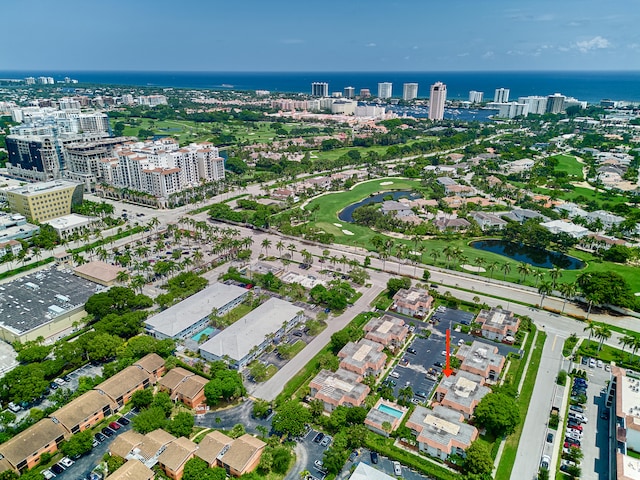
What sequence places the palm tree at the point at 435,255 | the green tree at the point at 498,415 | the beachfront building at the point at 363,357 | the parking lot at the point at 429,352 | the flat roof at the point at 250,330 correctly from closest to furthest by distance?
1. the green tree at the point at 498,415
2. the parking lot at the point at 429,352
3. the beachfront building at the point at 363,357
4. the flat roof at the point at 250,330
5. the palm tree at the point at 435,255

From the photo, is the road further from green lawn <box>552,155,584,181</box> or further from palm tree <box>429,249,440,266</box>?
green lawn <box>552,155,584,181</box>

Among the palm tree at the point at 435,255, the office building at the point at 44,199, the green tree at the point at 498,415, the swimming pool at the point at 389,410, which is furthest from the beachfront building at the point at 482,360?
the office building at the point at 44,199

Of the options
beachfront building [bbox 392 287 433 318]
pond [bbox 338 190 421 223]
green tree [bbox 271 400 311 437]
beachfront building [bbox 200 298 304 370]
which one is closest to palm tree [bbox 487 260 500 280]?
beachfront building [bbox 392 287 433 318]

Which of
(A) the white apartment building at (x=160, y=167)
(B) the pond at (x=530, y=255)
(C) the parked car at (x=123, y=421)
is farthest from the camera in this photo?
(A) the white apartment building at (x=160, y=167)

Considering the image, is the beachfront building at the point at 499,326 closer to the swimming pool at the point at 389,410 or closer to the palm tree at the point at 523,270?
the palm tree at the point at 523,270

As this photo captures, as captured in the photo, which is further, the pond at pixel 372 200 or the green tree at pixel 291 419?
the pond at pixel 372 200

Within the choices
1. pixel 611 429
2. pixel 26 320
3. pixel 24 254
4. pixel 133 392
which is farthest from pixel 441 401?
pixel 24 254

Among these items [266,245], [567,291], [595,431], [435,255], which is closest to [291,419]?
[595,431]
